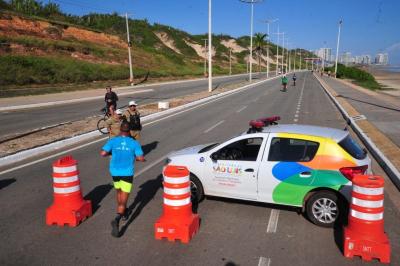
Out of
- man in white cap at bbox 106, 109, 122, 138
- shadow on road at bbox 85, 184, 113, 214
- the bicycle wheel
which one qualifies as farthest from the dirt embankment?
shadow on road at bbox 85, 184, 113, 214

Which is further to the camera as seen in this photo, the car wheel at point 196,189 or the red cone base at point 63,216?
the car wheel at point 196,189

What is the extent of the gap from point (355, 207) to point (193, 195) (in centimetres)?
311

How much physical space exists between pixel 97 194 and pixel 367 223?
208 inches

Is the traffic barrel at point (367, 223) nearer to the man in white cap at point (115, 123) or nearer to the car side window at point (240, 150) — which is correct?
the car side window at point (240, 150)

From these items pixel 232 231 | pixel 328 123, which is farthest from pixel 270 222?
pixel 328 123

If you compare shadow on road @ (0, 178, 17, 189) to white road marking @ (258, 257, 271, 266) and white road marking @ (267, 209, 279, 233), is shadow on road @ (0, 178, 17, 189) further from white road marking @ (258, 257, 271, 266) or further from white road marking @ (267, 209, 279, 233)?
white road marking @ (258, 257, 271, 266)

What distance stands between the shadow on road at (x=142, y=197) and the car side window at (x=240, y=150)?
1.80 m

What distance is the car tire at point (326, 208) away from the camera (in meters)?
6.31

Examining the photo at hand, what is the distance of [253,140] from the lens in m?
7.12

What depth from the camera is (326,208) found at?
6.38 metres

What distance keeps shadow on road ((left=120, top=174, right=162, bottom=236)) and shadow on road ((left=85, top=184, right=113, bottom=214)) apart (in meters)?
0.68

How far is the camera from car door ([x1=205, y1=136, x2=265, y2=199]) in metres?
6.86

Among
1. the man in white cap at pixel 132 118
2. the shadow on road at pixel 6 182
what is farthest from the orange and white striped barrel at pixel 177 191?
the man in white cap at pixel 132 118

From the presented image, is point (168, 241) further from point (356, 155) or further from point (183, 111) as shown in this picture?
point (183, 111)
